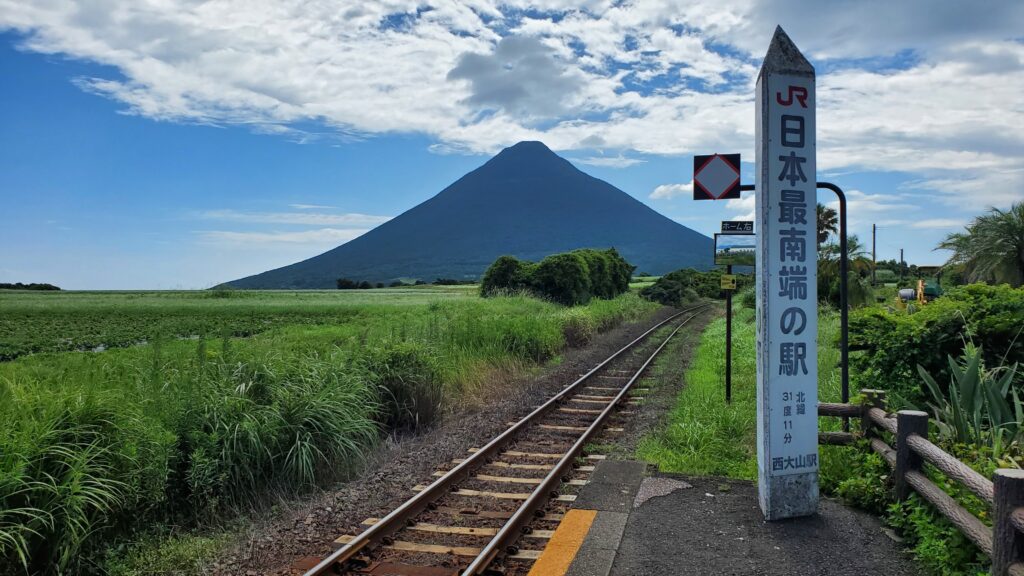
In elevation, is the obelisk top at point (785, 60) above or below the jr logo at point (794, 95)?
above

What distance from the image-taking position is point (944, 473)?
4.16 meters

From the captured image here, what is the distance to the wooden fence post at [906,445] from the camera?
4.70 m

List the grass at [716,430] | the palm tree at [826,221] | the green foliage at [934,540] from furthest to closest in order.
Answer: the palm tree at [826,221], the grass at [716,430], the green foliage at [934,540]

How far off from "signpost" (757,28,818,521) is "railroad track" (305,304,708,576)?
192 cm

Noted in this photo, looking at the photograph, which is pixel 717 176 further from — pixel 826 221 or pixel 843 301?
pixel 826 221

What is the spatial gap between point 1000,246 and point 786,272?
12114mm

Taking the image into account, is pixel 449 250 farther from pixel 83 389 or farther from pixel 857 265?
pixel 83 389

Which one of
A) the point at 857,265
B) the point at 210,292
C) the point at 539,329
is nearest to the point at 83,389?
the point at 539,329

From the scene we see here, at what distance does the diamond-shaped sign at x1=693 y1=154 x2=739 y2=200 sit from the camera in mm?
7594

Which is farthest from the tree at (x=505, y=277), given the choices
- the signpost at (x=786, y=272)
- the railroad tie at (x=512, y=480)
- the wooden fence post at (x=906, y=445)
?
the wooden fence post at (x=906, y=445)

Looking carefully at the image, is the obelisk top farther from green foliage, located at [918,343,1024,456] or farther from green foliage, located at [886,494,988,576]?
green foliage, located at [886,494,988,576]

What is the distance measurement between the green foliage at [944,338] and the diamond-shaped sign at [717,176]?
7.48ft

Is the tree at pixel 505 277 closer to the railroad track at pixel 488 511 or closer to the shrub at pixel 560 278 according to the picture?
the shrub at pixel 560 278

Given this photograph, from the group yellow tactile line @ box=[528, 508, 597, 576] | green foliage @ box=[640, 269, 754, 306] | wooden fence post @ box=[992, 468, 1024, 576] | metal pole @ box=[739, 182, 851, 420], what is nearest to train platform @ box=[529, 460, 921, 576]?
yellow tactile line @ box=[528, 508, 597, 576]
